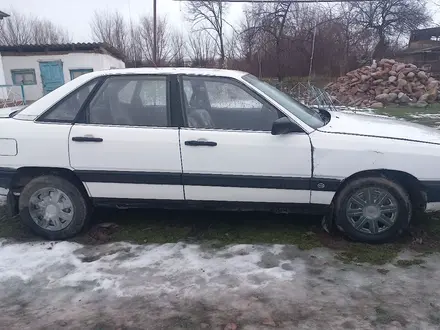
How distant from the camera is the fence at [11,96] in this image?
1708 centimetres

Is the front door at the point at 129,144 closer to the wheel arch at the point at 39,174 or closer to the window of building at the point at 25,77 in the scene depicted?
the wheel arch at the point at 39,174

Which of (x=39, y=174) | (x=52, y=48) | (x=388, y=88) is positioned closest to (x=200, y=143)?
(x=39, y=174)

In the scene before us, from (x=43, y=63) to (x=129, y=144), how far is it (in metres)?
20.9

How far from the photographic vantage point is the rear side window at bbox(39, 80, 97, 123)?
12.4 ft

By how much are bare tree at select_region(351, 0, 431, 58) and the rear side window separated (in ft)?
130

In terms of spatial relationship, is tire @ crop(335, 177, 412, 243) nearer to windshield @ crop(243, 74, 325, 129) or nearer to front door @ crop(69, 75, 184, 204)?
windshield @ crop(243, 74, 325, 129)

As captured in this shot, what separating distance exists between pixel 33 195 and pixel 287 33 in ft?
102

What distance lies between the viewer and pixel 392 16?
3984 cm

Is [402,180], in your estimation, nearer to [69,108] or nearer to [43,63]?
[69,108]

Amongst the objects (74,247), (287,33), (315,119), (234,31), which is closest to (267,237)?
(315,119)

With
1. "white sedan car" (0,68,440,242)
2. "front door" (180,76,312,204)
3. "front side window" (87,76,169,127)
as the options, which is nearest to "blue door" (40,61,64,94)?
"white sedan car" (0,68,440,242)

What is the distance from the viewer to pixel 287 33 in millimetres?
31984

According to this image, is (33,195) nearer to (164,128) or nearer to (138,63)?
(164,128)

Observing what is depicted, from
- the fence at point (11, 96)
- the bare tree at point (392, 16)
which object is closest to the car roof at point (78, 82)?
the fence at point (11, 96)
